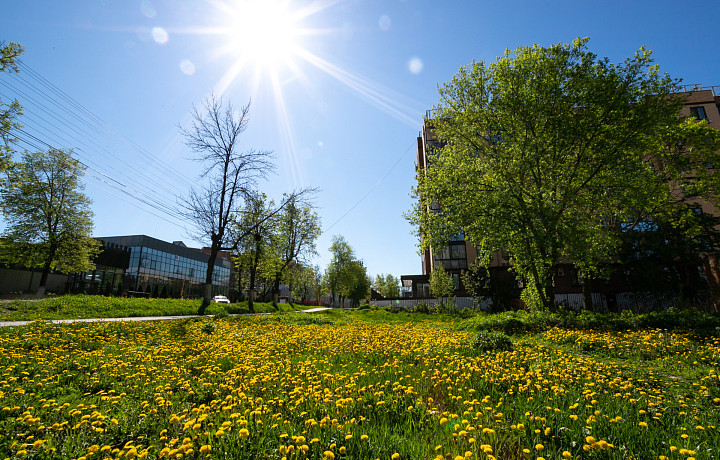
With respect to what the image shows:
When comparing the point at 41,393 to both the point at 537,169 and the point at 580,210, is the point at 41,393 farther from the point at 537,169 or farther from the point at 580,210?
the point at 580,210

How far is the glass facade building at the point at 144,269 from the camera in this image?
4516 cm

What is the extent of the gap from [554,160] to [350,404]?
17.2 meters

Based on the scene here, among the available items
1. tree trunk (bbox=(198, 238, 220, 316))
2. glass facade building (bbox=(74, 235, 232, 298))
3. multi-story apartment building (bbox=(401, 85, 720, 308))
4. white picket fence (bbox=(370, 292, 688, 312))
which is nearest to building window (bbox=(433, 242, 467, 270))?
multi-story apartment building (bbox=(401, 85, 720, 308))

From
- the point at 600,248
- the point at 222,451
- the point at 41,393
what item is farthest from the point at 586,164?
the point at 41,393

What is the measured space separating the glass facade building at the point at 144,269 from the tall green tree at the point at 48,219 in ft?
31.5

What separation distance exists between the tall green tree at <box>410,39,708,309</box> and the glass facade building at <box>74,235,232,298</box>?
40029 mm

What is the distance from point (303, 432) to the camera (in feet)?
9.59

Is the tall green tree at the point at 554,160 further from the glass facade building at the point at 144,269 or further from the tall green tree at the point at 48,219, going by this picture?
the glass facade building at the point at 144,269

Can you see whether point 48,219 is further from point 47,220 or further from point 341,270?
point 341,270

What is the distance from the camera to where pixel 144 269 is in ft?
184

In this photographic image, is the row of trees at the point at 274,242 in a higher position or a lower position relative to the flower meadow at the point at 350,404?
higher

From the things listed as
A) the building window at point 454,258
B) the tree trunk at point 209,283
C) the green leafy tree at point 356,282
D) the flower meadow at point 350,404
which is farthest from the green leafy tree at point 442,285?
the green leafy tree at point 356,282

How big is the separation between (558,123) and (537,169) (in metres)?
2.37

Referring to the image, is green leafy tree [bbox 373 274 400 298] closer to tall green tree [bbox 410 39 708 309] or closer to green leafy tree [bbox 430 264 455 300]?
green leafy tree [bbox 430 264 455 300]
